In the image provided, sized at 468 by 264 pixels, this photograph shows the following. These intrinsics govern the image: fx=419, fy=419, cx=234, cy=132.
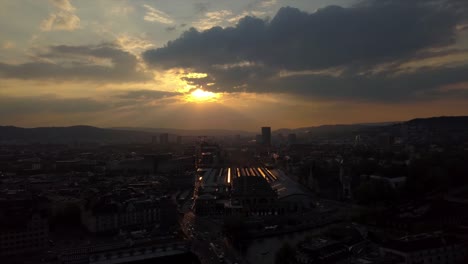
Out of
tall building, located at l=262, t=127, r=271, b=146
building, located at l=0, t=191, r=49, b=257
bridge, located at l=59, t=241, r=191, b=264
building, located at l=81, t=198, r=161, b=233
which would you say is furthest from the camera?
tall building, located at l=262, t=127, r=271, b=146

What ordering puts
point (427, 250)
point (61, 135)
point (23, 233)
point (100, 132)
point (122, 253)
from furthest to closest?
point (100, 132), point (61, 135), point (23, 233), point (122, 253), point (427, 250)

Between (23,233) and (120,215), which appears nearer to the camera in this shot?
(23,233)

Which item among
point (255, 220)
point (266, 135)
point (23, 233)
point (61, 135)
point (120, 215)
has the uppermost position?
point (61, 135)

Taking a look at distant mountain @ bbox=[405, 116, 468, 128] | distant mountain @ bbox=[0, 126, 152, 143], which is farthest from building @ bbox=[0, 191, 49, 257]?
distant mountain @ bbox=[0, 126, 152, 143]

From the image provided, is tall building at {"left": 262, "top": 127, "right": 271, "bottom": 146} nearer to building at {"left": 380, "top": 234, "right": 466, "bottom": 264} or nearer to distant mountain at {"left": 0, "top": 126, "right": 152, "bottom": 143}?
distant mountain at {"left": 0, "top": 126, "right": 152, "bottom": 143}

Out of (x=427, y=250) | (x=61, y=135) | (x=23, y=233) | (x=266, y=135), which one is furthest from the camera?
(x=61, y=135)

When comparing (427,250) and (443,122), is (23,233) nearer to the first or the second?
(427,250)

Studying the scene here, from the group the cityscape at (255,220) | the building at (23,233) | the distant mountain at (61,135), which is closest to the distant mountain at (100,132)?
the distant mountain at (61,135)

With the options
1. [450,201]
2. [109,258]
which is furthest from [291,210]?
[109,258]

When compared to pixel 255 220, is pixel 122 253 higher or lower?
higher

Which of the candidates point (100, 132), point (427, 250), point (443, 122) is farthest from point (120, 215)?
point (100, 132)
